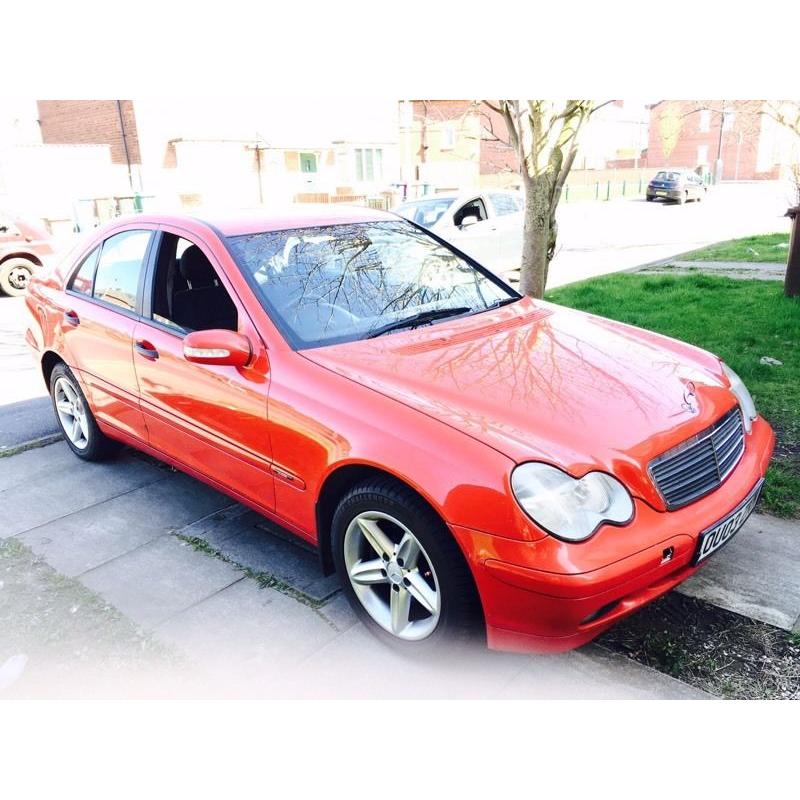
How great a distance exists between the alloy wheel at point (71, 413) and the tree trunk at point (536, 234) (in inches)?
160

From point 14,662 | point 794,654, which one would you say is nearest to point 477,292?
point 794,654

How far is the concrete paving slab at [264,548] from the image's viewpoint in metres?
3.28

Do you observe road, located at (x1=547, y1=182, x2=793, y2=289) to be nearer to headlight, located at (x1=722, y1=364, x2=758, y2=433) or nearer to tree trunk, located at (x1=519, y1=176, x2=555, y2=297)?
tree trunk, located at (x1=519, y1=176, x2=555, y2=297)

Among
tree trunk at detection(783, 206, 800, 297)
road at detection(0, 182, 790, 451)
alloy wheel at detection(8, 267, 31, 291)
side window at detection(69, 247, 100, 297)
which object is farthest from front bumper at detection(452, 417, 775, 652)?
alloy wheel at detection(8, 267, 31, 291)

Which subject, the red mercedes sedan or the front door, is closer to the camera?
the red mercedes sedan

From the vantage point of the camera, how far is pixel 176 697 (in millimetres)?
2602

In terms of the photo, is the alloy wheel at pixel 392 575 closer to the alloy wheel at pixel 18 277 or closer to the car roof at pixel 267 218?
the car roof at pixel 267 218

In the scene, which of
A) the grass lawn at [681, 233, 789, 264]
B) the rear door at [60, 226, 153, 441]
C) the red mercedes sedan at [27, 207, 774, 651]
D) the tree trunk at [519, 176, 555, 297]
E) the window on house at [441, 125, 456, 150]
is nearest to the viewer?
the red mercedes sedan at [27, 207, 774, 651]

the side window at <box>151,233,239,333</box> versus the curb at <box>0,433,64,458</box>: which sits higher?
the side window at <box>151,233,239,333</box>

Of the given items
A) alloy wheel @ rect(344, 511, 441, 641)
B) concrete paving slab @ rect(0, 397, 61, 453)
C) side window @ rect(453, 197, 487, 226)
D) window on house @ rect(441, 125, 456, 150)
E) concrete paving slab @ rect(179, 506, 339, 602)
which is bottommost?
concrete paving slab @ rect(0, 397, 61, 453)

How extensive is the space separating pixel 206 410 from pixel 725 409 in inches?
89.0

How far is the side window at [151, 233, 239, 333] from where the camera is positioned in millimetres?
3639

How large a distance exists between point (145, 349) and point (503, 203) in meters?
8.63

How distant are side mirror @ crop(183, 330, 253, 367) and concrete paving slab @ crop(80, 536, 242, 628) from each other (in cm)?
107
